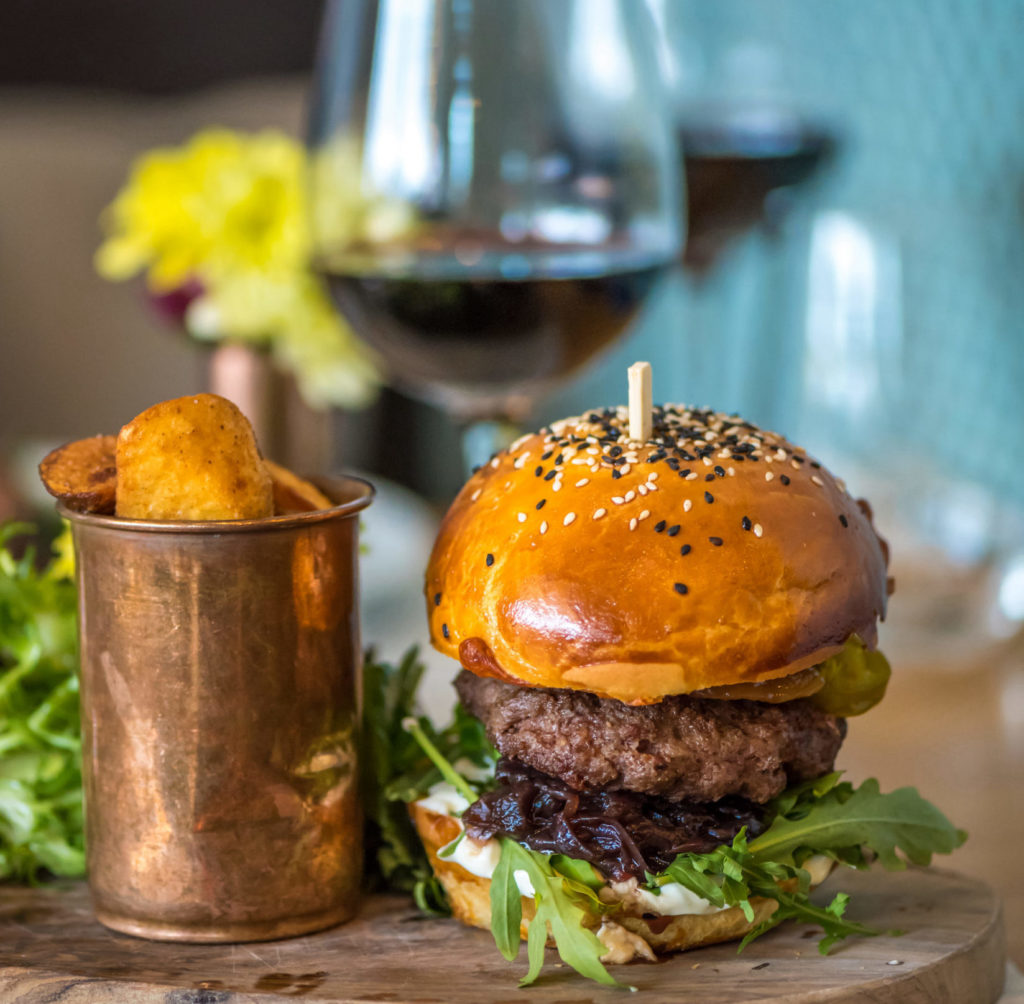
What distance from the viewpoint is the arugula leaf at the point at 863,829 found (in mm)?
1078

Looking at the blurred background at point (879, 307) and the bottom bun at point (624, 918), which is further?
the blurred background at point (879, 307)

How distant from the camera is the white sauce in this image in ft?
3.35

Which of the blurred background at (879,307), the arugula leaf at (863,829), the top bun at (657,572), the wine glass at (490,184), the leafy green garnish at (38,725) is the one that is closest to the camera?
the top bun at (657,572)

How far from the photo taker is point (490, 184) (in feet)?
6.18

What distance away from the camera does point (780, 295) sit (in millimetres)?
2840

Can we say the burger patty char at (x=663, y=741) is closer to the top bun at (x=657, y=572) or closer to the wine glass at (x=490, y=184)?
the top bun at (x=657, y=572)

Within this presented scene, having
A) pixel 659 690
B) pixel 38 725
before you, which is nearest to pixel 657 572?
pixel 659 690

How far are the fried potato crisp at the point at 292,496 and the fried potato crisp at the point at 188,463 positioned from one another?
0.08 m

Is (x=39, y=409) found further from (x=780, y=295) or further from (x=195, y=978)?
(x=195, y=978)

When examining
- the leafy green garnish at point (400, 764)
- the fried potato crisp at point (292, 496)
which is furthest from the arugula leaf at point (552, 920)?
the fried potato crisp at point (292, 496)

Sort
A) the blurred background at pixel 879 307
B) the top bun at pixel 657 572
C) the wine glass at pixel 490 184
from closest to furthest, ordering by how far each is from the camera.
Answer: the top bun at pixel 657 572
the wine glass at pixel 490 184
the blurred background at pixel 879 307

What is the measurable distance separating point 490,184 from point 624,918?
119 cm

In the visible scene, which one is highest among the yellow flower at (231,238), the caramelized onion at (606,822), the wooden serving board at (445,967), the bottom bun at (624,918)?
the yellow flower at (231,238)

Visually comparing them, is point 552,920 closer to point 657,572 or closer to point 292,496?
point 657,572
